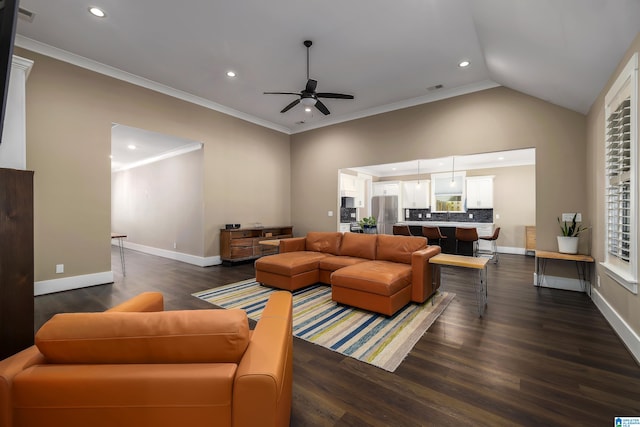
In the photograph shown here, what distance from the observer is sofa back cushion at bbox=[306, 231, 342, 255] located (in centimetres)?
482

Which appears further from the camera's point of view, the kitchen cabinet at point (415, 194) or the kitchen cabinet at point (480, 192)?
the kitchen cabinet at point (415, 194)

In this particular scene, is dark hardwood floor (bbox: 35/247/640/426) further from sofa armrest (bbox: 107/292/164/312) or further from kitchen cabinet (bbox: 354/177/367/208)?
kitchen cabinet (bbox: 354/177/367/208)

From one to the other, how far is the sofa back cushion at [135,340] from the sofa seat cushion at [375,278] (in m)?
2.25

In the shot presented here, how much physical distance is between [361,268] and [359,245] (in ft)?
2.85

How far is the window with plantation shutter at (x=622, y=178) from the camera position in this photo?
236 centimetres

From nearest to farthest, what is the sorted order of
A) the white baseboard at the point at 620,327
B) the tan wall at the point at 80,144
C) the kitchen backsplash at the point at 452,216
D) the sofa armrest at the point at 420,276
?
1. the white baseboard at the point at 620,327
2. the sofa armrest at the point at 420,276
3. the tan wall at the point at 80,144
4. the kitchen backsplash at the point at 452,216

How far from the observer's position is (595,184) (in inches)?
142

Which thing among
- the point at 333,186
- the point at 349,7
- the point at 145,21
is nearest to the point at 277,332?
the point at 349,7

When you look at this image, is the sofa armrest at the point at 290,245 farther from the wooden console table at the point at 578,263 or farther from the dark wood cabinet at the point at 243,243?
the wooden console table at the point at 578,263

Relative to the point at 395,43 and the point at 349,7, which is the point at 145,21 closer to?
the point at 349,7

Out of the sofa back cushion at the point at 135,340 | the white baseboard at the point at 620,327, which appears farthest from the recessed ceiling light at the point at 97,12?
the white baseboard at the point at 620,327

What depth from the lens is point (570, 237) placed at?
13.1 ft

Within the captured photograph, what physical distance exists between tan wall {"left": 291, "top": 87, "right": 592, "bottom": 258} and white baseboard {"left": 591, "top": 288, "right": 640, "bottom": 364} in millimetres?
1244

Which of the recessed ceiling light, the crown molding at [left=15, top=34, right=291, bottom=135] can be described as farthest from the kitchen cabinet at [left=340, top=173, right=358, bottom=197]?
the recessed ceiling light
